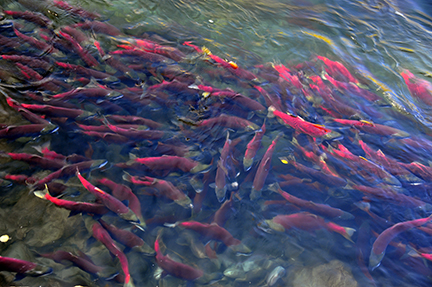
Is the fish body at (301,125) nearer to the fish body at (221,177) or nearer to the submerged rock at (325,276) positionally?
the fish body at (221,177)

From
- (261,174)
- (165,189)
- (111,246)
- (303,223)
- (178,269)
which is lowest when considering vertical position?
(111,246)

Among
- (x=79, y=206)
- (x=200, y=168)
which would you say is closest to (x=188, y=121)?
(x=200, y=168)

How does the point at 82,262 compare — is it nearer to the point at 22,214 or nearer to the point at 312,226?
the point at 22,214

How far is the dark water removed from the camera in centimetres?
272

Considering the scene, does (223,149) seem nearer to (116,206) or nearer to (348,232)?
(116,206)

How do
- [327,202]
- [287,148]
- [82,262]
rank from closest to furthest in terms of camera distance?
[82,262] → [327,202] → [287,148]

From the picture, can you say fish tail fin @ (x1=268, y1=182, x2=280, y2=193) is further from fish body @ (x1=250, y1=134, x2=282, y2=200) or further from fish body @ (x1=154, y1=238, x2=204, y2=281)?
fish body @ (x1=154, y1=238, x2=204, y2=281)

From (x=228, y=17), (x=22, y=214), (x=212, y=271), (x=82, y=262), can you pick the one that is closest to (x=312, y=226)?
(x=212, y=271)

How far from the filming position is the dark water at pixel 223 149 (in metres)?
2.72

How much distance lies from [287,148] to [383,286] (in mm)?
1858

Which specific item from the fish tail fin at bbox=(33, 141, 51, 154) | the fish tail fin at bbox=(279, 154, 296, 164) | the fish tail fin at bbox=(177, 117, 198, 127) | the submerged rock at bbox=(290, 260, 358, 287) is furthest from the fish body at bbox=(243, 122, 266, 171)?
the fish tail fin at bbox=(33, 141, 51, 154)

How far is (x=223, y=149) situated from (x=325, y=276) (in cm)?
175

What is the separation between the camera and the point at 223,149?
11.0 ft

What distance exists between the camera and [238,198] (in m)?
3.06
